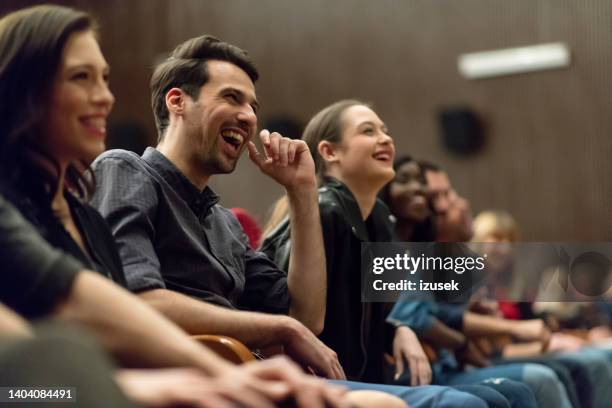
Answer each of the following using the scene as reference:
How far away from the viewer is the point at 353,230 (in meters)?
1.95

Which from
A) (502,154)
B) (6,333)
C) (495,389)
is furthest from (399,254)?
(502,154)

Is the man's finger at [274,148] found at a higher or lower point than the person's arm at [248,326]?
higher

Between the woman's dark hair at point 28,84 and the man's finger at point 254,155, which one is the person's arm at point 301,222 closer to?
the man's finger at point 254,155

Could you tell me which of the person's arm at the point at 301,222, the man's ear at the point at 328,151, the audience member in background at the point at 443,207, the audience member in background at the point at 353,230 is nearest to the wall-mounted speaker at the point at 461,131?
the audience member in background at the point at 443,207

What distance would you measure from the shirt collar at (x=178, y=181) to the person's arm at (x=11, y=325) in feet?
2.56

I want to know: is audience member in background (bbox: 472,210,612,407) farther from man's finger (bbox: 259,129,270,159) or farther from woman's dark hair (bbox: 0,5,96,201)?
woman's dark hair (bbox: 0,5,96,201)

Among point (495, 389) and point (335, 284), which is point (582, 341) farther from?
point (335, 284)

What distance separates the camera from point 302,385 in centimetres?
82

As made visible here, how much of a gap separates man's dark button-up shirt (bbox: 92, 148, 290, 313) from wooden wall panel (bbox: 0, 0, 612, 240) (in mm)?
2839

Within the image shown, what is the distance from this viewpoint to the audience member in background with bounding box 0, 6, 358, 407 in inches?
32.5

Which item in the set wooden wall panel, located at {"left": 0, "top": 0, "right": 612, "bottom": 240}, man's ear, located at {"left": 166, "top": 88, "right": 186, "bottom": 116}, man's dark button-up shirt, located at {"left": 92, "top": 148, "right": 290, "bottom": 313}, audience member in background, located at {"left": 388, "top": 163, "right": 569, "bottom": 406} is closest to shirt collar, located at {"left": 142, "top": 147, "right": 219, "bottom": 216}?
man's dark button-up shirt, located at {"left": 92, "top": 148, "right": 290, "bottom": 313}

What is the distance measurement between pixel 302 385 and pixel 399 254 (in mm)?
1245

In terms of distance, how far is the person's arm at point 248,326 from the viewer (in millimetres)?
1318

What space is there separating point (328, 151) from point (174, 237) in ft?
2.28
